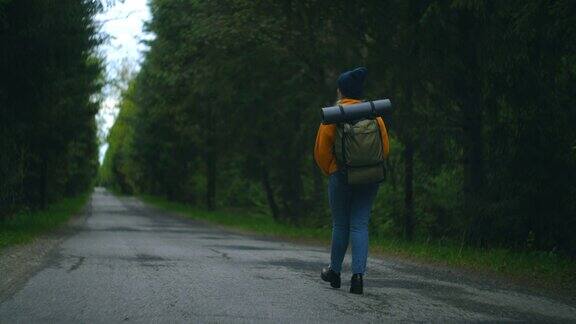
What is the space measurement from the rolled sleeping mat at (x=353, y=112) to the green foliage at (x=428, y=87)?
3.29 m

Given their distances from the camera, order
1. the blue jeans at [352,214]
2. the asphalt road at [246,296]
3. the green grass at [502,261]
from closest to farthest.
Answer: the asphalt road at [246,296], the blue jeans at [352,214], the green grass at [502,261]

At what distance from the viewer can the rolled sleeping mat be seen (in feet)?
20.0

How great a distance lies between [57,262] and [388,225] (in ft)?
41.3

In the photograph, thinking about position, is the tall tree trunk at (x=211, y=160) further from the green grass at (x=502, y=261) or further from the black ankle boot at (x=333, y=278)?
the black ankle boot at (x=333, y=278)

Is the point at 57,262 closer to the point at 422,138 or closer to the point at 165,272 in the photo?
the point at 165,272

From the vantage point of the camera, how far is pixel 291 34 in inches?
758

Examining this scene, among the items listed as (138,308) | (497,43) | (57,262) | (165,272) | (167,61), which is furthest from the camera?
(167,61)

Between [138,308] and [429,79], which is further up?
[429,79]

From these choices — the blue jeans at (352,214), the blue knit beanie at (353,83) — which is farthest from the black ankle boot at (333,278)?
the blue knit beanie at (353,83)

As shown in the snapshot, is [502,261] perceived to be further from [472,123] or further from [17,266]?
[17,266]

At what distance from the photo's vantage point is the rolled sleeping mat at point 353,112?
609 centimetres

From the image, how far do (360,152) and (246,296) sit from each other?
160 centimetres

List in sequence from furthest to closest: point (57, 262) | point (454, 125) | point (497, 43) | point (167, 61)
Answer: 1. point (167, 61)
2. point (454, 125)
3. point (497, 43)
4. point (57, 262)

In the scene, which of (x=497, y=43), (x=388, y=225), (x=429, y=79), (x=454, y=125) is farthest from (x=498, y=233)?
(x=388, y=225)
